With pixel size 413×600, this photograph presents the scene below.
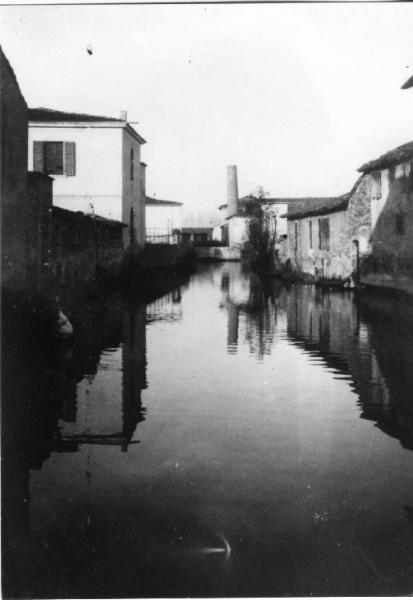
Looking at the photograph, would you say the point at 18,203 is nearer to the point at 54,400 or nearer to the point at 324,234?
the point at 54,400

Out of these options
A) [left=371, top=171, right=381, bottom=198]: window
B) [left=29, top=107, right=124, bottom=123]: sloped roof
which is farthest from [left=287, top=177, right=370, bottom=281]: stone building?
[left=29, top=107, right=124, bottom=123]: sloped roof

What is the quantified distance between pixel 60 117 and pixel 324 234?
1333cm

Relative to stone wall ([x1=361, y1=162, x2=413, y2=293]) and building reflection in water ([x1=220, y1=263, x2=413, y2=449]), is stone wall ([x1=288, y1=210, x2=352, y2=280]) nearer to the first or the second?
stone wall ([x1=361, y1=162, x2=413, y2=293])

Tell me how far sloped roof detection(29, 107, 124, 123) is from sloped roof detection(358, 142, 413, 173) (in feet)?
35.5

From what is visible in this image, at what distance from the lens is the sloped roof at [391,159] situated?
18633mm

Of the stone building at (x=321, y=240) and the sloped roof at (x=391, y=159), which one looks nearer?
the sloped roof at (x=391, y=159)

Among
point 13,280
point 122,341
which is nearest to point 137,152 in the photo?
point 122,341

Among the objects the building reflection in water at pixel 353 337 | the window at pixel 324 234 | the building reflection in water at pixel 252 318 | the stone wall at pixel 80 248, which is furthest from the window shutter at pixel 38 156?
the window at pixel 324 234

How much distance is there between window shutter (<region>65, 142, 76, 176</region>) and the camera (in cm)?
2491

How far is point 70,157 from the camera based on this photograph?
82.0 ft

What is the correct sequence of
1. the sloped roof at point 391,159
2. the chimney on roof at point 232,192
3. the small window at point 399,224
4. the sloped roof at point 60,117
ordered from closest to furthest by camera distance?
the sloped roof at point 391,159
the small window at point 399,224
the sloped roof at point 60,117
the chimney on roof at point 232,192

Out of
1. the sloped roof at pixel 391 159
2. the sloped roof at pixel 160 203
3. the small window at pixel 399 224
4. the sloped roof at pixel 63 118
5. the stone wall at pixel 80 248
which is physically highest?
the sloped roof at pixel 160 203

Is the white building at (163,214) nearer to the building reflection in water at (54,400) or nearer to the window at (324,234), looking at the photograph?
the window at (324,234)

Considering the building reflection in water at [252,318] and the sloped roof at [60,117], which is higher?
the sloped roof at [60,117]
